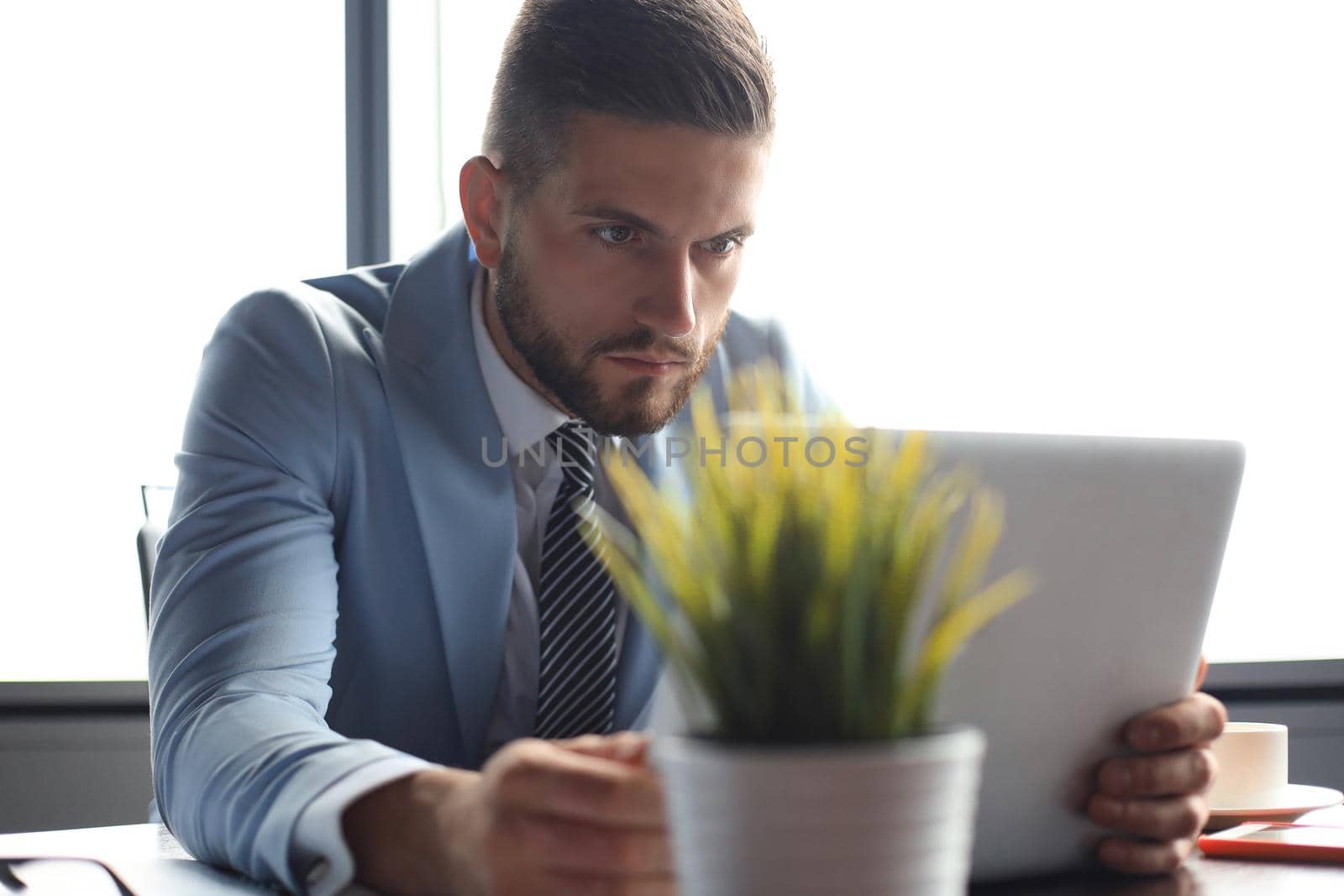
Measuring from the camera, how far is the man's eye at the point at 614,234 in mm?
1516

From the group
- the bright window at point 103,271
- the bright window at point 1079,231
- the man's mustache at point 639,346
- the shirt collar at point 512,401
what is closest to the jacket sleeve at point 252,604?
the shirt collar at point 512,401

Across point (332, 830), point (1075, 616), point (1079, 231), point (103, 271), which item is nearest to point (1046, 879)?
point (1075, 616)

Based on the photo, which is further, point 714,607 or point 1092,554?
point 1092,554

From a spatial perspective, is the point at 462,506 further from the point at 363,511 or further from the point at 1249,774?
the point at 1249,774

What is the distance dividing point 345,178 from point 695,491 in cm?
275

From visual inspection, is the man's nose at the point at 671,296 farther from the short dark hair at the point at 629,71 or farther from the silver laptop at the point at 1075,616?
the silver laptop at the point at 1075,616

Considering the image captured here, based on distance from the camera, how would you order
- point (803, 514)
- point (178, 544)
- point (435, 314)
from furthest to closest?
point (435, 314) → point (178, 544) → point (803, 514)

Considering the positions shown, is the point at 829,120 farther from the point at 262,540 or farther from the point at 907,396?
the point at 262,540

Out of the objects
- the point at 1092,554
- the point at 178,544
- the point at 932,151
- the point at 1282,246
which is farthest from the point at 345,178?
the point at 1092,554

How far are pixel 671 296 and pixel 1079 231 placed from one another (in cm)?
180

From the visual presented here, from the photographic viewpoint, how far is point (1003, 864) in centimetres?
83

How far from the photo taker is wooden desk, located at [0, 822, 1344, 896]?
0.83 meters

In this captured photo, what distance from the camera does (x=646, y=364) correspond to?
5.13ft

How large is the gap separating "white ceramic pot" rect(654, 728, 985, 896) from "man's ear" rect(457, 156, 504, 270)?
137 centimetres
